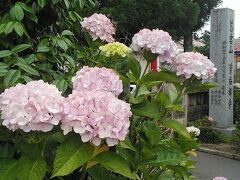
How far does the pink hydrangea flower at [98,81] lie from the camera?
136cm

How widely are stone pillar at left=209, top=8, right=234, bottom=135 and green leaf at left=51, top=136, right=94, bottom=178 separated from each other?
8.60 meters

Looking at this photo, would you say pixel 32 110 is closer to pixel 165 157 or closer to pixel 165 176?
pixel 165 157

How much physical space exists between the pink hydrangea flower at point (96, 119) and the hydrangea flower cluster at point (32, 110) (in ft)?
0.11

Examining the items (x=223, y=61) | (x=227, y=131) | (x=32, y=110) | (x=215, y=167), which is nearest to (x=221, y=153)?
(x=215, y=167)

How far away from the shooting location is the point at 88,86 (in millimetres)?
1359

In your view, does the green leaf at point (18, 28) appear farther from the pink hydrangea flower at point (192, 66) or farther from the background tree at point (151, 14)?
the background tree at point (151, 14)

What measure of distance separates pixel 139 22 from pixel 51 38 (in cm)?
1265

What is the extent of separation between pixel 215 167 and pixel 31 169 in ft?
20.6

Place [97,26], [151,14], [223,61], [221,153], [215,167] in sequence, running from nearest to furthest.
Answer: [97,26]
[215,167]
[221,153]
[223,61]
[151,14]

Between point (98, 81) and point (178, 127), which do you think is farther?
point (178, 127)

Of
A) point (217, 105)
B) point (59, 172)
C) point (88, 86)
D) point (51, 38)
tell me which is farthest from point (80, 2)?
point (217, 105)

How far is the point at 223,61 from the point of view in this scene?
9492 millimetres

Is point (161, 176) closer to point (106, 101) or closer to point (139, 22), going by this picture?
point (106, 101)

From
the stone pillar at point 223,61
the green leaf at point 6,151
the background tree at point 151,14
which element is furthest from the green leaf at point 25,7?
the background tree at point 151,14
